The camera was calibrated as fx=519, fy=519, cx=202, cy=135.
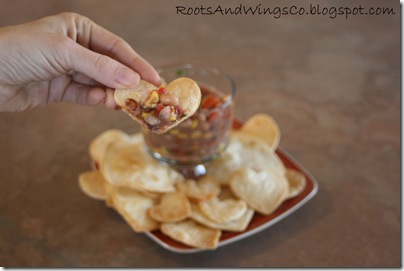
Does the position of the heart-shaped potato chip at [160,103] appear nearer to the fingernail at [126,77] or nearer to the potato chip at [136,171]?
the fingernail at [126,77]

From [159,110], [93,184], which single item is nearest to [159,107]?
[159,110]

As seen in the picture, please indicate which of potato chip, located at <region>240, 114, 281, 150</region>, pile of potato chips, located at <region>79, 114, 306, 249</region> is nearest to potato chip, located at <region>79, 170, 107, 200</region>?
pile of potato chips, located at <region>79, 114, 306, 249</region>

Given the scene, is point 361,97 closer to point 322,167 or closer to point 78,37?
point 322,167

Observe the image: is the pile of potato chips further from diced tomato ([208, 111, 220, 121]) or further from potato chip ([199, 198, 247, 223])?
diced tomato ([208, 111, 220, 121])

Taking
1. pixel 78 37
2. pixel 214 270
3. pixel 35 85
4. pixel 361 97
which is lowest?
pixel 214 270

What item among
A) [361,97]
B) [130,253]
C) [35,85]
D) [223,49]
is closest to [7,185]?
[35,85]

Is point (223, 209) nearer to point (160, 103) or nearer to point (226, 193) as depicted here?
point (226, 193)
